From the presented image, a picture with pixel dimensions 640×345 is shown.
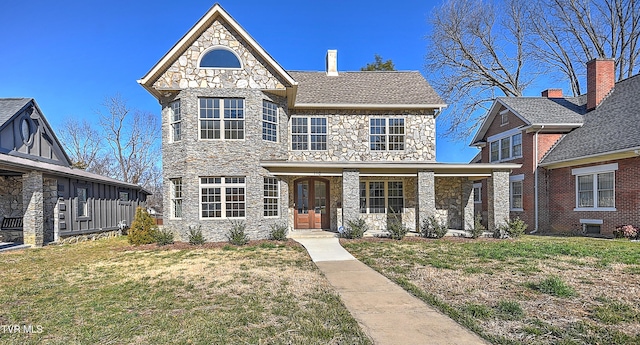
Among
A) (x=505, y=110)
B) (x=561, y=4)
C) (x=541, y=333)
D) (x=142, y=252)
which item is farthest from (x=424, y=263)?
(x=561, y=4)

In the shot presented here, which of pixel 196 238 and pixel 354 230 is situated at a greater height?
pixel 354 230

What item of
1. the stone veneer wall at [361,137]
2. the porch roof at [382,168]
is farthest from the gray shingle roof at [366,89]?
the porch roof at [382,168]

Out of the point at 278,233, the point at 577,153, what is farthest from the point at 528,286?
the point at 577,153

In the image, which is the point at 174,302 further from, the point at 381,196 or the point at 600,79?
the point at 600,79

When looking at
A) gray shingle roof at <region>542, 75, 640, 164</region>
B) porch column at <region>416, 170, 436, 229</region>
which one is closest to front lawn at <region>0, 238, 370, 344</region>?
porch column at <region>416, 170, 436, 229</region>

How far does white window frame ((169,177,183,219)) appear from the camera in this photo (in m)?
13.9

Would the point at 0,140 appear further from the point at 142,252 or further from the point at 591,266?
the point at 591,266

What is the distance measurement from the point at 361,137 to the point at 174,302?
11955 mm

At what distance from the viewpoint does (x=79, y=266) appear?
370 inches

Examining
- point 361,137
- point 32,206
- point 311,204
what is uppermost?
point 361,137

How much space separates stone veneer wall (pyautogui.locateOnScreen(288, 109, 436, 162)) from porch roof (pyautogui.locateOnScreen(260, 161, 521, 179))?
1.70 m

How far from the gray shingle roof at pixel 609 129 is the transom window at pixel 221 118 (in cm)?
1406

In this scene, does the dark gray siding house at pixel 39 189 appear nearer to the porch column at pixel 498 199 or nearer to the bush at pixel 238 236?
the bush at pixel 238 236

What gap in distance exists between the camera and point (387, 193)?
16.7m
